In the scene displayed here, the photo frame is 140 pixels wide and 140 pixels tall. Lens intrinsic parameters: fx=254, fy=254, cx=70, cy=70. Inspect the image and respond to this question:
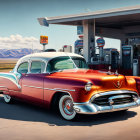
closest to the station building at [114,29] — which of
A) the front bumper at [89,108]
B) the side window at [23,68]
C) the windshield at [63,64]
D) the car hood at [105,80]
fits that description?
the windshield at [63,64]

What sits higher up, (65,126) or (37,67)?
(37,67)

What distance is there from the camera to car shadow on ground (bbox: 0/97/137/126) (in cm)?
543

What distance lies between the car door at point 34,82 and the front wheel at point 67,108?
2.21 feet

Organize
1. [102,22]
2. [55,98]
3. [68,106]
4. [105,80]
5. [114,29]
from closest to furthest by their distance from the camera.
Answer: [105,80] < [68,106] < [55,98] < [102,22] < [114,29]

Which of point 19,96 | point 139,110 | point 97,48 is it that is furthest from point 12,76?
point 97,48

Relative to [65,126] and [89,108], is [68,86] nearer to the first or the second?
[89,108]

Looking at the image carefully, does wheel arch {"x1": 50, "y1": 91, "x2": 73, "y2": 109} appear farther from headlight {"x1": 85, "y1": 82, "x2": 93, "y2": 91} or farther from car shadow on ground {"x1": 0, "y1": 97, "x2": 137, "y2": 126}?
headlight {"x1": 85, "y1": 82, "x2": 93, "y2": 91}

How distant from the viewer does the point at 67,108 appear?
18.4 ft

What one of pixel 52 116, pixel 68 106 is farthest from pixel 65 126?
pixel 52 116

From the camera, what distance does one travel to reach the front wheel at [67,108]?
552cm

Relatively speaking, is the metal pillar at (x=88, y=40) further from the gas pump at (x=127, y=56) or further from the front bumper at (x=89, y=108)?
the front bumper at (x=89, y=108)

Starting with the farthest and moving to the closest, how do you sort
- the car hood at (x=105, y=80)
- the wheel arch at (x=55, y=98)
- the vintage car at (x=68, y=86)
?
the wheel arch at (x=55, y=98) < the car hood at (x=105, y=80) < the vintage car at (x=68, y=86)

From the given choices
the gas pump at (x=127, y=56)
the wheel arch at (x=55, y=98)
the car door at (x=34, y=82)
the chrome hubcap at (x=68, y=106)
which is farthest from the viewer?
the gas pump at (x=127, y=56)

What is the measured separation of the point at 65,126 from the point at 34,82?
1.67m
